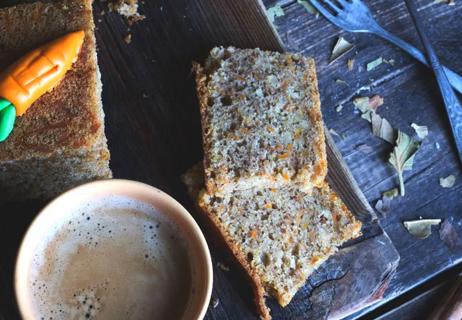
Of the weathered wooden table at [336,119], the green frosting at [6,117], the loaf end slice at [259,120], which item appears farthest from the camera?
the weathered wooden table at [336,119]

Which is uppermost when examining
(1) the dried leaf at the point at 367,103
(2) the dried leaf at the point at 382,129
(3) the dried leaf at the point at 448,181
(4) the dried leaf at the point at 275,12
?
(4) the dried leaf at the point at 275,12

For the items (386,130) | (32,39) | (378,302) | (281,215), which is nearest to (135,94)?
(32,39)

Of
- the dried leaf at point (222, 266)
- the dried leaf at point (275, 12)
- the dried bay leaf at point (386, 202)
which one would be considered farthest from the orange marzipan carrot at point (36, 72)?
the dried bay leaf at point (386, 202)

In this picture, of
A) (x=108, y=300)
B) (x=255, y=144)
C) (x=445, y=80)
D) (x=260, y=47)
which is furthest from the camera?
(x=445, y=80)

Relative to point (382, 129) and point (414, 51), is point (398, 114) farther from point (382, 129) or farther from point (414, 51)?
point (414, 51)

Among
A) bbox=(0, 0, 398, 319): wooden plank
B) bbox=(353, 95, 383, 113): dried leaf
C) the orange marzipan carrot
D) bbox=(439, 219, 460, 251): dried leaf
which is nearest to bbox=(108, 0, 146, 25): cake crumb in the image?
bbox=(0, 0, 398, 319): wooden plank

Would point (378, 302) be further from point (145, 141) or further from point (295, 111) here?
point (145, 141)

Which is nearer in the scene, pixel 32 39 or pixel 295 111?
pixel 32 39

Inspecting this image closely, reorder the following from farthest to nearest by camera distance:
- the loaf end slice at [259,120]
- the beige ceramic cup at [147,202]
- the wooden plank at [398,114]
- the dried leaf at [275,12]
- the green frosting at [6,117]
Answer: the dried leaf at [275,12] → the wooden plank at [398,114] → the loaf end slice at [259,120] → the green frosting at [6,117] → the beige ceramic cup at [147,202]

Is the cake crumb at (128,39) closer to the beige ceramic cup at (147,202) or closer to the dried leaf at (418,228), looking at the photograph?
the beige ceramic cup at (147,202)
